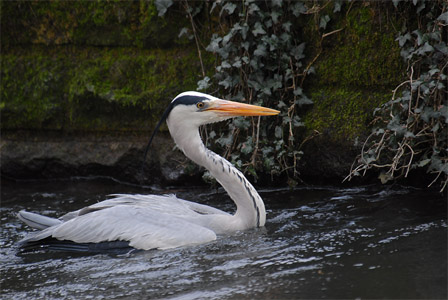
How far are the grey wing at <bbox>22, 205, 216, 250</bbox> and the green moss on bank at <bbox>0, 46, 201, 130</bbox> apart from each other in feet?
6.60

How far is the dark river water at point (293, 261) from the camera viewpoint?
390 cm

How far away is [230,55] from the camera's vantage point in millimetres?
6633

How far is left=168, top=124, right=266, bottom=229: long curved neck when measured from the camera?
537 centimetres

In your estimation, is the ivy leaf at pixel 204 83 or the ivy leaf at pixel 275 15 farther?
the ivy leaf at pixel 204 83

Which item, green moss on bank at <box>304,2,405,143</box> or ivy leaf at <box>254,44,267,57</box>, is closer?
green moss on bank at <box>304,2,405,143</box>

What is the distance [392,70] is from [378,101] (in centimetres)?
32

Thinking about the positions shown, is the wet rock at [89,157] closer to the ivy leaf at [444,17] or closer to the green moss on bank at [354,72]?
the green moss on bank at [354,72]

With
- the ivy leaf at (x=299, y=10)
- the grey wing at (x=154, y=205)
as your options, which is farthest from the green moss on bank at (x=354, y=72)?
the grey wing at (x=154, y=205)

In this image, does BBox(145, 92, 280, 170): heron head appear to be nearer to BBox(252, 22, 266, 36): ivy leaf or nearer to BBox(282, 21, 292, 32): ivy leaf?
BBox(252, 22, 266, 36): ivy leaf

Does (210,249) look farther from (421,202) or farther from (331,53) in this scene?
(331,53)

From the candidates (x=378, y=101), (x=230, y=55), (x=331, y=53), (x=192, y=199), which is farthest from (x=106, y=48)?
(x=378, y=101)

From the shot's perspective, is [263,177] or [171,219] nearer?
[171,219]

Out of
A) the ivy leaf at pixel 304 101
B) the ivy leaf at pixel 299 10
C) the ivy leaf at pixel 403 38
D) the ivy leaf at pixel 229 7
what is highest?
the ivy leaf at pixel 229 7

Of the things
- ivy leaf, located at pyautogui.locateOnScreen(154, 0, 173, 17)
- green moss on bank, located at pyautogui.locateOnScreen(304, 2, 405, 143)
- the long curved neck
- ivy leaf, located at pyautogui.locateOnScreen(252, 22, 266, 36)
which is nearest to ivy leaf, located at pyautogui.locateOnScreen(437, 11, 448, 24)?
green moss on bank, located at pyautogui.locateOnScreen(304, 2, 405, 143)
